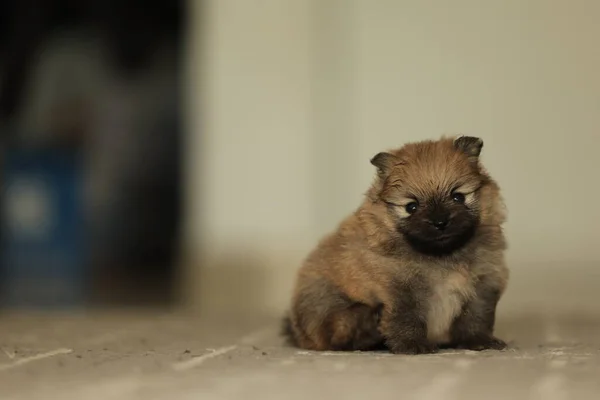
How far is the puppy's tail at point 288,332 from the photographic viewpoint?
1421 mm

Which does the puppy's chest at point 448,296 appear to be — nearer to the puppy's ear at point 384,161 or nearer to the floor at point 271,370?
the floor at point 271,370

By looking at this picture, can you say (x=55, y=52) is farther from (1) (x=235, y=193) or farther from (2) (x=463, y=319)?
(2) (x=463, y=319)

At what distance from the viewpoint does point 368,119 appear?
8.61ft

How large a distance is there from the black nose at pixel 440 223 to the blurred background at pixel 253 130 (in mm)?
1200

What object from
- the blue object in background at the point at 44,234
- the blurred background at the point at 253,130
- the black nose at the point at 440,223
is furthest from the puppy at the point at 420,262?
the blue object in background at the point at 44,234

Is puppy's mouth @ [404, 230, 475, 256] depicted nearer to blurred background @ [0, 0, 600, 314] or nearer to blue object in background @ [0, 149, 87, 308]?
blurred background @ [0, 0, 600, 314]

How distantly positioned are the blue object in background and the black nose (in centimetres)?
196

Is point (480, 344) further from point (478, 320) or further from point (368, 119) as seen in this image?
Result: point (368, 119)

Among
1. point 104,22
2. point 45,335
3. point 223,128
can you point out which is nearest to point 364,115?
point 223,128

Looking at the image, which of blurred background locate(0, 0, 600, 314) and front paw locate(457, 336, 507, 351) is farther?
blurred background locate(0, 0, 600, 314)

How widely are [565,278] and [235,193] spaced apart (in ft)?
3.58

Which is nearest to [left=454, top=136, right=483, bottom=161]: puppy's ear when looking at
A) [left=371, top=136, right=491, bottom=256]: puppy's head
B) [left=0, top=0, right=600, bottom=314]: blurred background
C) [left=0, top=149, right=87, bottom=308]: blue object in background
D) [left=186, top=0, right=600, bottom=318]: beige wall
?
[left=371, top=136, right=491, bottom=256]: puppy's head

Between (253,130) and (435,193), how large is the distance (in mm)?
1550

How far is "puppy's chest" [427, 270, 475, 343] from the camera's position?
1.24 metres
